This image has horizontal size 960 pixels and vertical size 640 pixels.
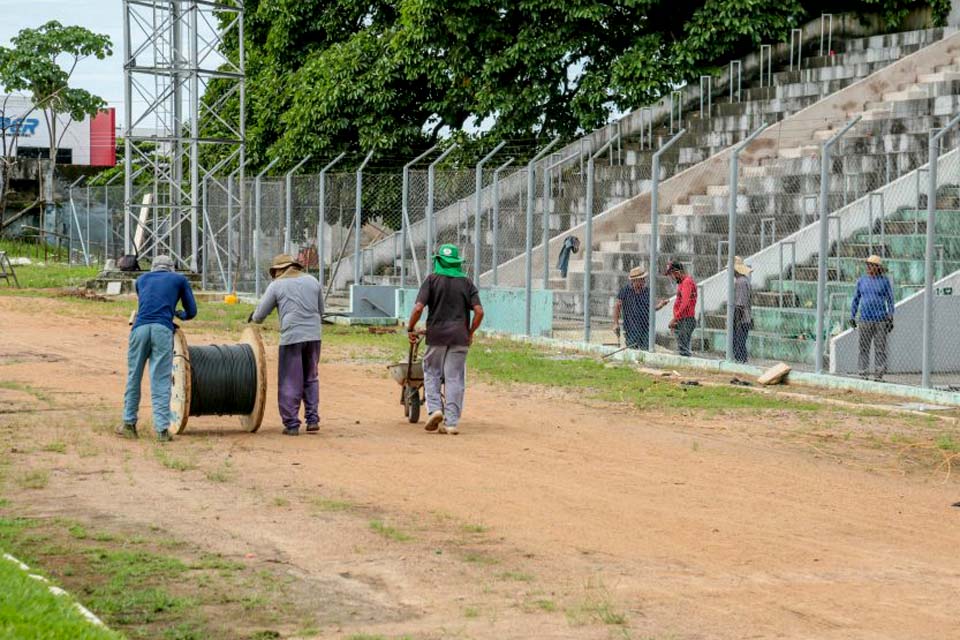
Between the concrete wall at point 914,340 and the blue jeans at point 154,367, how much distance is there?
9.93 m

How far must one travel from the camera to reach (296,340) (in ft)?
49.2

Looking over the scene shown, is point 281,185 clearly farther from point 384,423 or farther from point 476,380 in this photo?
point 384,423

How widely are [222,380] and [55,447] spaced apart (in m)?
1.71

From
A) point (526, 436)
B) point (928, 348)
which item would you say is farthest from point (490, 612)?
point (928, 348)

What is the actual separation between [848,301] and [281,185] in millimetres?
16005

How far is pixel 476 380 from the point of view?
20.7m

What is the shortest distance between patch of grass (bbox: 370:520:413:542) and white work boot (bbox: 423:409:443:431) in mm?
4583

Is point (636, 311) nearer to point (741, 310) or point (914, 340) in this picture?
point (741, 310)

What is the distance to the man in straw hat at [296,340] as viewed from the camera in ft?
49.2

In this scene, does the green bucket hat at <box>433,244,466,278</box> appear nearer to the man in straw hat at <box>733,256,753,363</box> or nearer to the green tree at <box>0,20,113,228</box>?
the man in straw hat at <box>733,256,753,363</box>

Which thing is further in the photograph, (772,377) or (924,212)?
(924,212)

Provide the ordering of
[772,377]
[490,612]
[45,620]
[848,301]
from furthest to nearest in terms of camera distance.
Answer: [848,301]
[772,377]
[490,612]
[45,620]

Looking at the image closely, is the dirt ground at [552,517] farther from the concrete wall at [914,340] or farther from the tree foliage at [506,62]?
the tree foliage at [506,62]

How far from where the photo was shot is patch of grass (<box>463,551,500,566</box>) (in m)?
9.20
